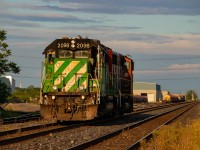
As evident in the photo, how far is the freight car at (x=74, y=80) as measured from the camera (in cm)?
2047

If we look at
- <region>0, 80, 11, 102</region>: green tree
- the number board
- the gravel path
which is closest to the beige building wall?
<region>0, 80, 11, 102</region>: green tree

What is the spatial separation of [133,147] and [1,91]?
19.6 m

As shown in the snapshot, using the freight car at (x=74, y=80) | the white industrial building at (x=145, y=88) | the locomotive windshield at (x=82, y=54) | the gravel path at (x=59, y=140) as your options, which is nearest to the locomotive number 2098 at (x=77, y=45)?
the freight car at (x=74, y=80)

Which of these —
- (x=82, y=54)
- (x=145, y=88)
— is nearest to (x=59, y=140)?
(x=82, y=54)

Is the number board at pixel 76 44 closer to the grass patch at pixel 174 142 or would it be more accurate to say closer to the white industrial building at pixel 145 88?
the grass patch at pixel 174 142

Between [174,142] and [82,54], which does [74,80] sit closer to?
[82,54]

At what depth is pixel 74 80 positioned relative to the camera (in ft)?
69.5

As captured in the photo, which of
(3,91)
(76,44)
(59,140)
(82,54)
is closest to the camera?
(59,140)

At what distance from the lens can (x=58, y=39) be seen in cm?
2167

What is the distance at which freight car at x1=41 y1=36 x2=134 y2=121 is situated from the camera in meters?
20.5

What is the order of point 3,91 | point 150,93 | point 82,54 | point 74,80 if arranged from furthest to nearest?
1. point 150,93
2. point 3,91
3. point 82,54
4. point 74,80

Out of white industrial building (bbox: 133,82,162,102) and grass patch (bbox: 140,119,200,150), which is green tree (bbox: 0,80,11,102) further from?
white industrial building (bbox: 133,82,162,102)

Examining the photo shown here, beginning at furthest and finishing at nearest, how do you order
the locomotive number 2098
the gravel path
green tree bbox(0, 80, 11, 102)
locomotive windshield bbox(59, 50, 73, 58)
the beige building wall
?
the beige building wall, green tree bbox(0, 80, 11, 102), locomotive windshield bbox(59, 50, 73, 58), the locomotive number 2098, the gravel path

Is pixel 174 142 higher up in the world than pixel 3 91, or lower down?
lower down
